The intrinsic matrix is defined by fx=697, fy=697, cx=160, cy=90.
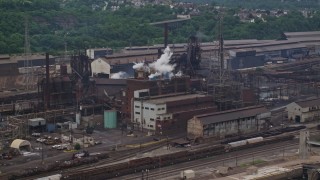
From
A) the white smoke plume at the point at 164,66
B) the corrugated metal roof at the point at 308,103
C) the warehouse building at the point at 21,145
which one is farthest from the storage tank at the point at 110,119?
the corrugated metal roof at the point at 308,103

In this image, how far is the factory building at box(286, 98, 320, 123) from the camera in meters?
34.4

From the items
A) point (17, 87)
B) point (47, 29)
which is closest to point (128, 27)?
point (47, 29)

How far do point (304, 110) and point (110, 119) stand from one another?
9.55 metres

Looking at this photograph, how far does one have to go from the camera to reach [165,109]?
31.9m

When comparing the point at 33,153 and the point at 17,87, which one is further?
the point at 17,87

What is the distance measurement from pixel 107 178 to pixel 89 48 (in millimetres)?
31674

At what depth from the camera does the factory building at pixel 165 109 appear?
3178 centimetres

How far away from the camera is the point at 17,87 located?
42750mm

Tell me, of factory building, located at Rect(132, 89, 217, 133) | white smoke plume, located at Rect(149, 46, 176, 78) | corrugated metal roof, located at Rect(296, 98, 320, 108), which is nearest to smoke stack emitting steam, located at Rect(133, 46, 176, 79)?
white smoke plume, located at Rect(149, 46, 176, 78)

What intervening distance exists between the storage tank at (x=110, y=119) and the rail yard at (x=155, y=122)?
0.16 feet

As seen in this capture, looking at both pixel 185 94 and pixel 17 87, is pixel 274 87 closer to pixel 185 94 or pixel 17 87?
pixel 185 94

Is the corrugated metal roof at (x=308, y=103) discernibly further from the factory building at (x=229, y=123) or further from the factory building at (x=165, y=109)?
the factory building at (x=165, y=109)

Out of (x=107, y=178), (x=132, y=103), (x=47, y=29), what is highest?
(x=47, y=29)

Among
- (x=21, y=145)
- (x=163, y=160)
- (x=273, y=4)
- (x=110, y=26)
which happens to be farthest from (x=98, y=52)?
(x=273, y=4)
